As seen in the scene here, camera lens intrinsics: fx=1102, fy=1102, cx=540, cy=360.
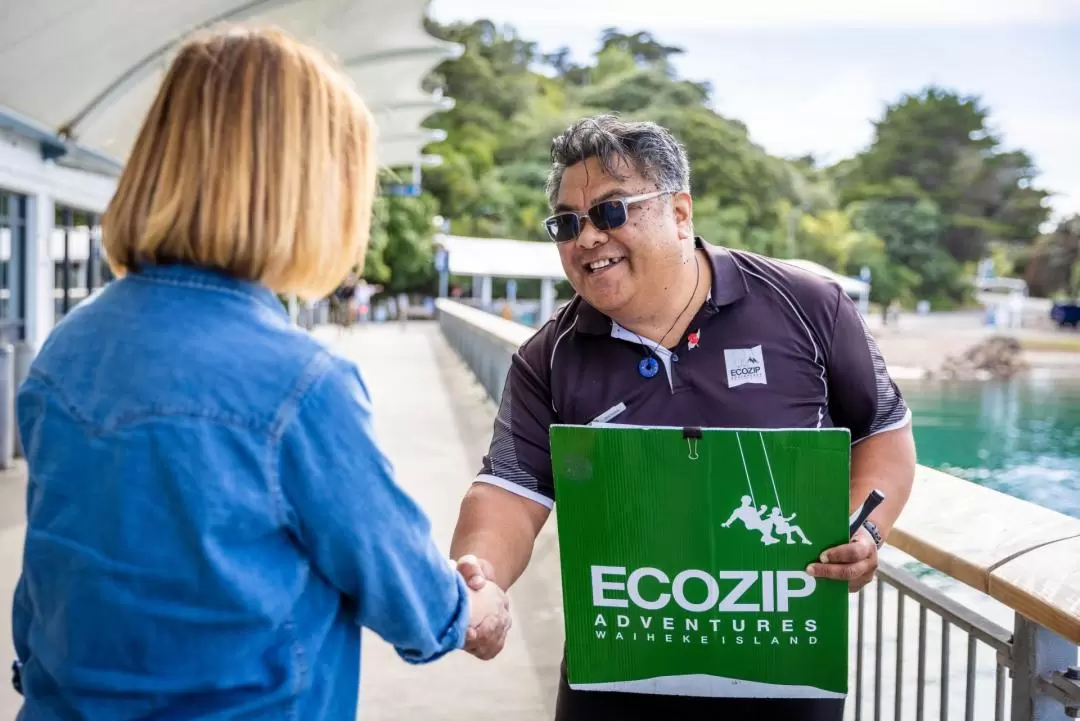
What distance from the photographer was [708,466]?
5.80ft

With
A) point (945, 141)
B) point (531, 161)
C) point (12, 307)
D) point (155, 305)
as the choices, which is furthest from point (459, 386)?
point (945, 141)

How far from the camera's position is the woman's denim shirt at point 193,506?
3.83 ft

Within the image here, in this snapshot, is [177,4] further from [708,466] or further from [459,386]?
[708,466]

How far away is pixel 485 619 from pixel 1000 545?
839 millimetres

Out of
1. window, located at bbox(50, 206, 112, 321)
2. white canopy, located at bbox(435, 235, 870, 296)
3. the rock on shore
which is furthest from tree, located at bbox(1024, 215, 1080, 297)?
window, located at bbox(50, 206, 112, 321)

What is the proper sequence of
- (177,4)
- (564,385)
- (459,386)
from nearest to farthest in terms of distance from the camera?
1. (564,385)
2. (177,4)
3. (459,386)

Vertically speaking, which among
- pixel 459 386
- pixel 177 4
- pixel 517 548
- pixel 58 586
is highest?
pixel 177 4

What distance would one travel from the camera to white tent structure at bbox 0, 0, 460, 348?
8148 mm

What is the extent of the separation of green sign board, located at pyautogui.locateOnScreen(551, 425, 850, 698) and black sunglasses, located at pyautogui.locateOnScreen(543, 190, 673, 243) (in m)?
0.51

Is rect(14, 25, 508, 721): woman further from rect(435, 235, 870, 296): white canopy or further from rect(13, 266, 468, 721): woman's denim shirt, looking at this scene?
rect(435, 235, 870, 296): white canopy

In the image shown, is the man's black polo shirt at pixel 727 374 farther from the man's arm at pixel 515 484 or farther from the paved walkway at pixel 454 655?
the paved walkway at pixel 454 655

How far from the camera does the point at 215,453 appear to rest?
46.0 inches

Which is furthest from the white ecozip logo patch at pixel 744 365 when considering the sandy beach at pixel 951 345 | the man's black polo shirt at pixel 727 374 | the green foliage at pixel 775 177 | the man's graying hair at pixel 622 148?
the green foliage at pixel 775 177

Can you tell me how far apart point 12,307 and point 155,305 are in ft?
33.8
